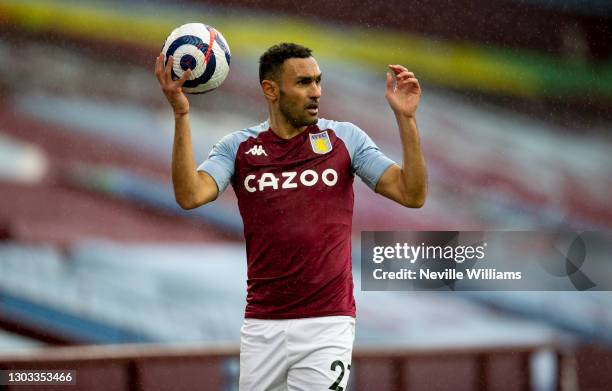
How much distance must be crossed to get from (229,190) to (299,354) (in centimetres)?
230

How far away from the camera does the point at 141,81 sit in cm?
533

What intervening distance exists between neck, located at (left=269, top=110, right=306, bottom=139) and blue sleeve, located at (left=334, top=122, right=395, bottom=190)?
145 mm

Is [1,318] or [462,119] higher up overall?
[462,119]

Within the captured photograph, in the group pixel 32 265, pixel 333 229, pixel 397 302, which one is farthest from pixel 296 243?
pixel 32 265

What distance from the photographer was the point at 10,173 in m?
5.29

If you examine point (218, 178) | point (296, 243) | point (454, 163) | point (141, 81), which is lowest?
point (296, 243)

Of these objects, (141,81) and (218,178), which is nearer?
(218,178)

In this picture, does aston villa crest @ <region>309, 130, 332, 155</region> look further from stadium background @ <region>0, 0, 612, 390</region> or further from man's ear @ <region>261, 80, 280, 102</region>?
stadium background @ <region>0, 0, 612, 390</region>

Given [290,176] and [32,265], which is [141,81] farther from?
[290,176]

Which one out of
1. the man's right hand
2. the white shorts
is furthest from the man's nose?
the white shorts

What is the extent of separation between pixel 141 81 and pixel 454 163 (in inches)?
74.0

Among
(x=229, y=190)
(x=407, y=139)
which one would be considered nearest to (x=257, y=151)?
(x=407, y=139)

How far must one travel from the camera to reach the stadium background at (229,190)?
5.29 metres

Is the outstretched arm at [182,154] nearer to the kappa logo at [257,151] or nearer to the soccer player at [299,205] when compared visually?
the soccer player at [299,205]
